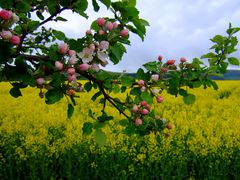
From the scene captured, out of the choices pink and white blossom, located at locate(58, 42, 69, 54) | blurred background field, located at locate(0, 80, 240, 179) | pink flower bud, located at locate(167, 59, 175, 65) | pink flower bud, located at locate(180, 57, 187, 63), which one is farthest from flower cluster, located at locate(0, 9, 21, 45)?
blurred background field, located at locate(0, 80, 240, 179)

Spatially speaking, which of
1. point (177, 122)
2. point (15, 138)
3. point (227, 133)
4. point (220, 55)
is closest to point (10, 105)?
point (15, 138)

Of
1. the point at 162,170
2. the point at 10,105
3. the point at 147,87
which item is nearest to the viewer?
the point at 147,87

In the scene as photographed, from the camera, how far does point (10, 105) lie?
13258 mm

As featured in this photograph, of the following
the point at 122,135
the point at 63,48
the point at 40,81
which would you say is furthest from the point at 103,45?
the point at 122,135

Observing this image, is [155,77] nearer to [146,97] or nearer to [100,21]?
[146,97]

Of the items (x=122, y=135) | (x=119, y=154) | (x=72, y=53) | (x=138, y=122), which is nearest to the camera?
(x=72, y=53)

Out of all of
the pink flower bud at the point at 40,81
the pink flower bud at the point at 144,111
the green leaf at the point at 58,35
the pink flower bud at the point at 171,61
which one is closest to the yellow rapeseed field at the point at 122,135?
the pink flower bud at the point at 144,111

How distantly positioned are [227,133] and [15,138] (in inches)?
159

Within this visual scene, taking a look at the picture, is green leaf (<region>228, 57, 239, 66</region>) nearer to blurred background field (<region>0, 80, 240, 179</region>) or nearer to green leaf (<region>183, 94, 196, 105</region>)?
green leaf (<region>183, 94, 196, 105</region>)

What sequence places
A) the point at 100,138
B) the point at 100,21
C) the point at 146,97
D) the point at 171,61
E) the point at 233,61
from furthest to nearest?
the point at 233,61, the point at 171,61, the point at 146,97, the point at 100,138, the point at 100,21

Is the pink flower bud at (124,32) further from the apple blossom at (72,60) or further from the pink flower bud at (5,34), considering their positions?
the pink flower bud at (5,34)

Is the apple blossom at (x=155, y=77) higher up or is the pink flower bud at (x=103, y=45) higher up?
the pink flower bud at (x=103, y=45)

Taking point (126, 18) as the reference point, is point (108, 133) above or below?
below

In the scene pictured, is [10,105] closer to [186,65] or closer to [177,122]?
[177,122]
